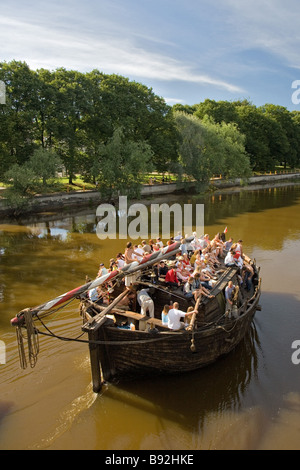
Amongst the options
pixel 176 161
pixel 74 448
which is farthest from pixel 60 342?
pixel 176 161

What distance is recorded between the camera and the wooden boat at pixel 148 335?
8867mm

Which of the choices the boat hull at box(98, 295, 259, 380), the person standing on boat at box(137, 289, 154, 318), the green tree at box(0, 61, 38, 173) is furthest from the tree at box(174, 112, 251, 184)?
the boat hull at box(98, 295, 259, 380)

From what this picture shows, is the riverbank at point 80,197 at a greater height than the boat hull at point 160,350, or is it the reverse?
the riverbank at point 80,197

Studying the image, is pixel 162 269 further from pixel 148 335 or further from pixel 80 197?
pixel 80 197

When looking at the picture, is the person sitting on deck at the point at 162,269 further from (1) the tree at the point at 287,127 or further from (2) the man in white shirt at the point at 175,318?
(1) the tree at the point at 287,127

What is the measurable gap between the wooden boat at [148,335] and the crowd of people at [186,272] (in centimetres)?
26

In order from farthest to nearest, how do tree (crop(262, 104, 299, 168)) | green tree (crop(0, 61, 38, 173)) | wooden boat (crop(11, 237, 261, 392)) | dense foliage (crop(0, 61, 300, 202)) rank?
tree (crop(262, 104, 299, 168)) → dense foliage (crop(0, 61, 300, 202)) → green tree (crop(0, 61, 38, 173)) → wooden boat (crop(11, 237, 261, 392))

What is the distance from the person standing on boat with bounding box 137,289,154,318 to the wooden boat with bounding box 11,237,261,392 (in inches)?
10.4

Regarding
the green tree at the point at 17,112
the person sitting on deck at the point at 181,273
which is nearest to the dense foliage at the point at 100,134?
the green tree at the point at 17,112

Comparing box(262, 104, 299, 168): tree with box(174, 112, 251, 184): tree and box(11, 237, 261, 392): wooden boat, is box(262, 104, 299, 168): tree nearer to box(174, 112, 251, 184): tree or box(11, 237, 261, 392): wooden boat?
box(174, 112, 251, 184): tree

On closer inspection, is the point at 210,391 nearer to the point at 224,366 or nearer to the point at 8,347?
the point at 224,366

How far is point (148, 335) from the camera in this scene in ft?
29.1

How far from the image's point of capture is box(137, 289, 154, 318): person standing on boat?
9633 mm

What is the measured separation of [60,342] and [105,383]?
2719 mm
